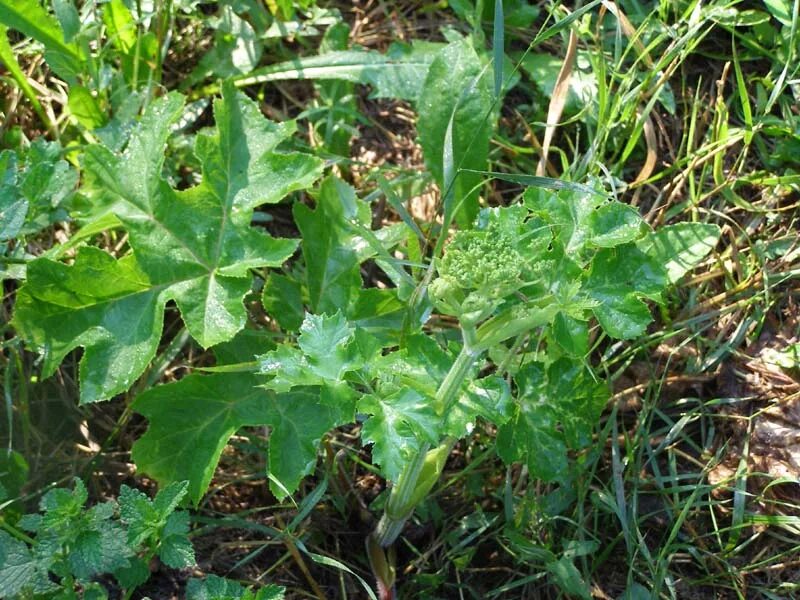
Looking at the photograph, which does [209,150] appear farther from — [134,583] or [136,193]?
[134,583]

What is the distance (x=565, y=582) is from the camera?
2.74 metres

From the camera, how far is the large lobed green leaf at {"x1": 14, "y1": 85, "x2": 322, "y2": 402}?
2.66m

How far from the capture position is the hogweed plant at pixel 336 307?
2.29 meters

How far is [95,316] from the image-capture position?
2.70 m

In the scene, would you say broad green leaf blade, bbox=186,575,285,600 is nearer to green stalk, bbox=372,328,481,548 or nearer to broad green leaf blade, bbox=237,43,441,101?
green stalk, bbox=372,328,481,548

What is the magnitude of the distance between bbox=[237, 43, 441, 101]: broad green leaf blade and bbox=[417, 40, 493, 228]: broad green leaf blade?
31 cm

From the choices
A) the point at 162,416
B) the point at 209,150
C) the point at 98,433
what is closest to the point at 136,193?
the point at 209,150

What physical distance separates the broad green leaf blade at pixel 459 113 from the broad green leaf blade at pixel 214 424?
87cm

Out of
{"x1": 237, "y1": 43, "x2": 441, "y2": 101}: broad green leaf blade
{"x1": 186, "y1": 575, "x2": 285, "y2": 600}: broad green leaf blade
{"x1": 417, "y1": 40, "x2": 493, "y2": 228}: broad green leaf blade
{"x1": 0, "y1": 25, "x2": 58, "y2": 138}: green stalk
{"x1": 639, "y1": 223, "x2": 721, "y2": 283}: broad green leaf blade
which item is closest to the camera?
{"x1": 186, "y1": 575, "x2": 285, "y2": 600}: broad green leaf blade

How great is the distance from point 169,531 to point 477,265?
1070 mm

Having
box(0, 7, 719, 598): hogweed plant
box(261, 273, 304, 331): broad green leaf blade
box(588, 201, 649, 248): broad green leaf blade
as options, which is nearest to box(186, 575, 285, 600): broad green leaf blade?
box(0, 7, 719, 598): hogweed plant

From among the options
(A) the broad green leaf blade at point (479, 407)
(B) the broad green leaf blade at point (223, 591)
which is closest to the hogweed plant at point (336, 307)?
(A) the broad green leaf blade at point (479, 407)

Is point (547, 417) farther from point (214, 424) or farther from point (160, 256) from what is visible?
point (160, 256)

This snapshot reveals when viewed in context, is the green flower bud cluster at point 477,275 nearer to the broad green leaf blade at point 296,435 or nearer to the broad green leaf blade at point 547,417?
the broad green leaf blade at point 547,417
